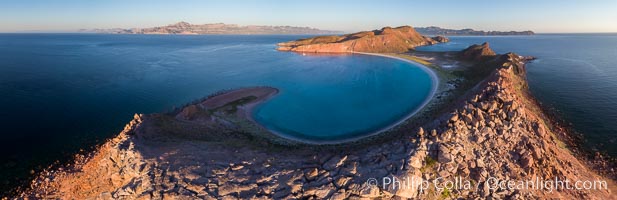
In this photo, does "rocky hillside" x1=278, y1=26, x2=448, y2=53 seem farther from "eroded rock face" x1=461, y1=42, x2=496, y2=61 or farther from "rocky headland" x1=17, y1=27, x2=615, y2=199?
"rocky headland" x1=17, y1=27, x2=615, y2=199

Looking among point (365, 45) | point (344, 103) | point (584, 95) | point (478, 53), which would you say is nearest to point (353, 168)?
point (344, 103)

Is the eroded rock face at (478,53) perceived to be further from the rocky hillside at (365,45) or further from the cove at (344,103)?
the rocky hillside at (365,45)

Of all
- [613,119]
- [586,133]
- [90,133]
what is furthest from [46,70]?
[613,119]

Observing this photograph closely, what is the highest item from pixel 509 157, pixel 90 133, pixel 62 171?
pixel 509 157

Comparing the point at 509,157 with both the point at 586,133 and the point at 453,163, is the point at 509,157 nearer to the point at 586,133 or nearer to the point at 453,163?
the point at 453,163

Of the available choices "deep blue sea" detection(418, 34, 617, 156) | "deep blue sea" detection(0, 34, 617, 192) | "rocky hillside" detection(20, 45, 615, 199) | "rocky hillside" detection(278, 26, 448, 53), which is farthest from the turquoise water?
"rocky hillside" detection(278, 26, 448, 53)

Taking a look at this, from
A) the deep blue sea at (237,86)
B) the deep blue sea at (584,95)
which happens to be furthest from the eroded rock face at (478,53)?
the deep blue sea at (237,86)

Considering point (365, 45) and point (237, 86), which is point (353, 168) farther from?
point (365, 45)
